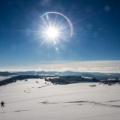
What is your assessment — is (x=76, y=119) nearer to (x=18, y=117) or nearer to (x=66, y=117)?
(x=66, y=117)

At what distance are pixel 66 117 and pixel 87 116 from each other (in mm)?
2491

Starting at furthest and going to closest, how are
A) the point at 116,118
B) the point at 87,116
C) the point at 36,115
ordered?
the point at 36,115 → the point at 87,116 → the point at 116,118

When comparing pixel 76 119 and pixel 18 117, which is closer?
pixel 76 119

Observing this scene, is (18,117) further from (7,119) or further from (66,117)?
(66,117)

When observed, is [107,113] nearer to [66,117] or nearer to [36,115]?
[66,117]

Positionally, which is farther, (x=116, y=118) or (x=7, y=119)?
(x=7, y=119)

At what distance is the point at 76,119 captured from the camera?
26.5 meters

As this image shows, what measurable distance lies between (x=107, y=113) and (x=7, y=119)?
12268 mm

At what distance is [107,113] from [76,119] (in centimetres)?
510

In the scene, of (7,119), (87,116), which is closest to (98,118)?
(87,116)

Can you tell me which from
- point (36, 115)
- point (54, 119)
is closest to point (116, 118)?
point (54, 119)

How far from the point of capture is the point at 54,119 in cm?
2700

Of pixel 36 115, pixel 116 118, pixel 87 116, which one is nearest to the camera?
pixel 116 118

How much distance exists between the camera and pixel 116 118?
2605 centimetres
